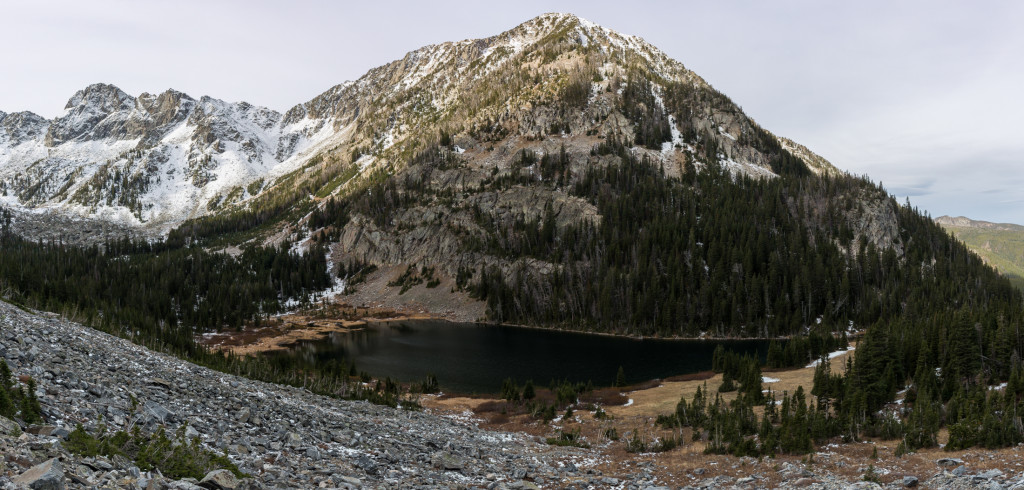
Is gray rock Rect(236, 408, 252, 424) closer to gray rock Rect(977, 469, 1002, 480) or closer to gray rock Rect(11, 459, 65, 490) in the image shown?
gray rock Rect(11, 459, 65, 490)

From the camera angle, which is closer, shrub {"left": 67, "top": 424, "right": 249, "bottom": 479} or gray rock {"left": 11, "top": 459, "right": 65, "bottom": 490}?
gray rock {"left": 11, "top": 459, "right": 65, "bottom": 490}

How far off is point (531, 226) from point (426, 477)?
153760 millimetres

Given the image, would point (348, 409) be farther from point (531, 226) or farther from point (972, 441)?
point (531, 226)

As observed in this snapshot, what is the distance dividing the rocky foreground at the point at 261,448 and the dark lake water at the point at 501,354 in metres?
39.7

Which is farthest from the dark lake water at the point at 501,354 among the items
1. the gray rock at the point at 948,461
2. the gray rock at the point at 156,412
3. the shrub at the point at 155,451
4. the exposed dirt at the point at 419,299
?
the shrub at the point at 155,451

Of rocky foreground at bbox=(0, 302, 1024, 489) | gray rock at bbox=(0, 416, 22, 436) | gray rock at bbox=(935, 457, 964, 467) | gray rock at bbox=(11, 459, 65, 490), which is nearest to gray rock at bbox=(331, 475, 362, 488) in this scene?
rocky foreground at bbox=(0, 302, 1024, 489)

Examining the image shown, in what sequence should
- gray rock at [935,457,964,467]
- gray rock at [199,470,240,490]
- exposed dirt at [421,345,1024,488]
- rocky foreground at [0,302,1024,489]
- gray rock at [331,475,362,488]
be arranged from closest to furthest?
1. rocky foreground at [0,302,1024,489]
2. gray rock at [199,470,240,490]
3. gray rock at [331,475,362,488]
4. gray rock at [935,457,964,467]
5. exposed dirt at [421,345,1024,488]

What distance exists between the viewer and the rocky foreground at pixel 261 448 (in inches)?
421

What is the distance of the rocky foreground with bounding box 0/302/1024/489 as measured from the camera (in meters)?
10.7

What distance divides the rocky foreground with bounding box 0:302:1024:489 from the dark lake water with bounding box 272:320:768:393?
3975 cm

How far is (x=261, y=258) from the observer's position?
604 ft

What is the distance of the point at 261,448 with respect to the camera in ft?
58.9

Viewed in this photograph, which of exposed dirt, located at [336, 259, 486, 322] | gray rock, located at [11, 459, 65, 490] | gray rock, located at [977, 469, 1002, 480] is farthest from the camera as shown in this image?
exposed dirt, located at [336, 259, 486, 322]

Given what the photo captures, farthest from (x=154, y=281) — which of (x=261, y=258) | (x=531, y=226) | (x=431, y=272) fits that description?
(x=531, y=226)
